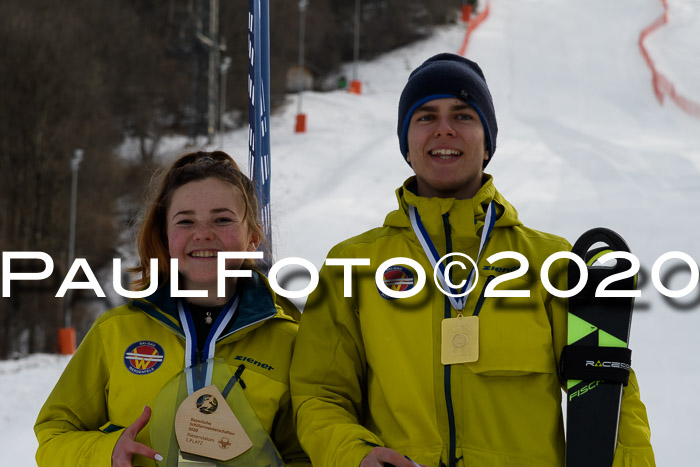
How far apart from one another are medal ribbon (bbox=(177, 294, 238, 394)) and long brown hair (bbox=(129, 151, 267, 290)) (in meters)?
0.17

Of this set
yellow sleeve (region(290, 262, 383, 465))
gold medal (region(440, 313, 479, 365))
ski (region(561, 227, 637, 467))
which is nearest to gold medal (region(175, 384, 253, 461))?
yellow sleeve (region(290, 262, 383, 465))

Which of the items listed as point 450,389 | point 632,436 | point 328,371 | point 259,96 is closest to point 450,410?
point 450,389

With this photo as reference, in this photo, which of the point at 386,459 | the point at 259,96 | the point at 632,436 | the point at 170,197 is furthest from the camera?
Result: the point at 259,96

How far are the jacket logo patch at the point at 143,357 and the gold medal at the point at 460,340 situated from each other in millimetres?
831

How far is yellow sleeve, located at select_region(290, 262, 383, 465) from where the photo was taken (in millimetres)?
2188

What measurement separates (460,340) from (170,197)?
103 cm

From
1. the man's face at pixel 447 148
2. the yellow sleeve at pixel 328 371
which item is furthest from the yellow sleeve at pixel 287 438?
the man's face at pixel 447 148

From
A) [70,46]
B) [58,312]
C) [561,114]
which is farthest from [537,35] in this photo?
[58,312]

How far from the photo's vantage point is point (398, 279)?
235cm

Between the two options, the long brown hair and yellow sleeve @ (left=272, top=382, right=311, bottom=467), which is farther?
the long brown hair

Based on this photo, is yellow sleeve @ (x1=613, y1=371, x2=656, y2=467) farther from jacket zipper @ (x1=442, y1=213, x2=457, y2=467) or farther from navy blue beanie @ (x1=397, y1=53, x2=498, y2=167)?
navy blue beanie @ (x1=397, y1=53, x2=498, y2=167)

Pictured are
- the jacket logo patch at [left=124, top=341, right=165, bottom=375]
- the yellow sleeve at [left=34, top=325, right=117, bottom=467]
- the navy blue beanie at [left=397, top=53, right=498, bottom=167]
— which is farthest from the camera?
the navy blue beanie at [left=397, top=53, right=498, bottom=167]

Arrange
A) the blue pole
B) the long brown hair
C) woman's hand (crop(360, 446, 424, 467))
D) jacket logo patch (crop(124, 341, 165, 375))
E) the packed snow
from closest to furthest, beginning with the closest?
woman's hand (crop(360, 446, 424, 467))
jacket logo patch (crop(124, 341, 165, 375))
the long brown hair
the blue pole
the packed snow

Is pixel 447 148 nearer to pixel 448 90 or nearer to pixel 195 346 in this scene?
pixel 448 90
